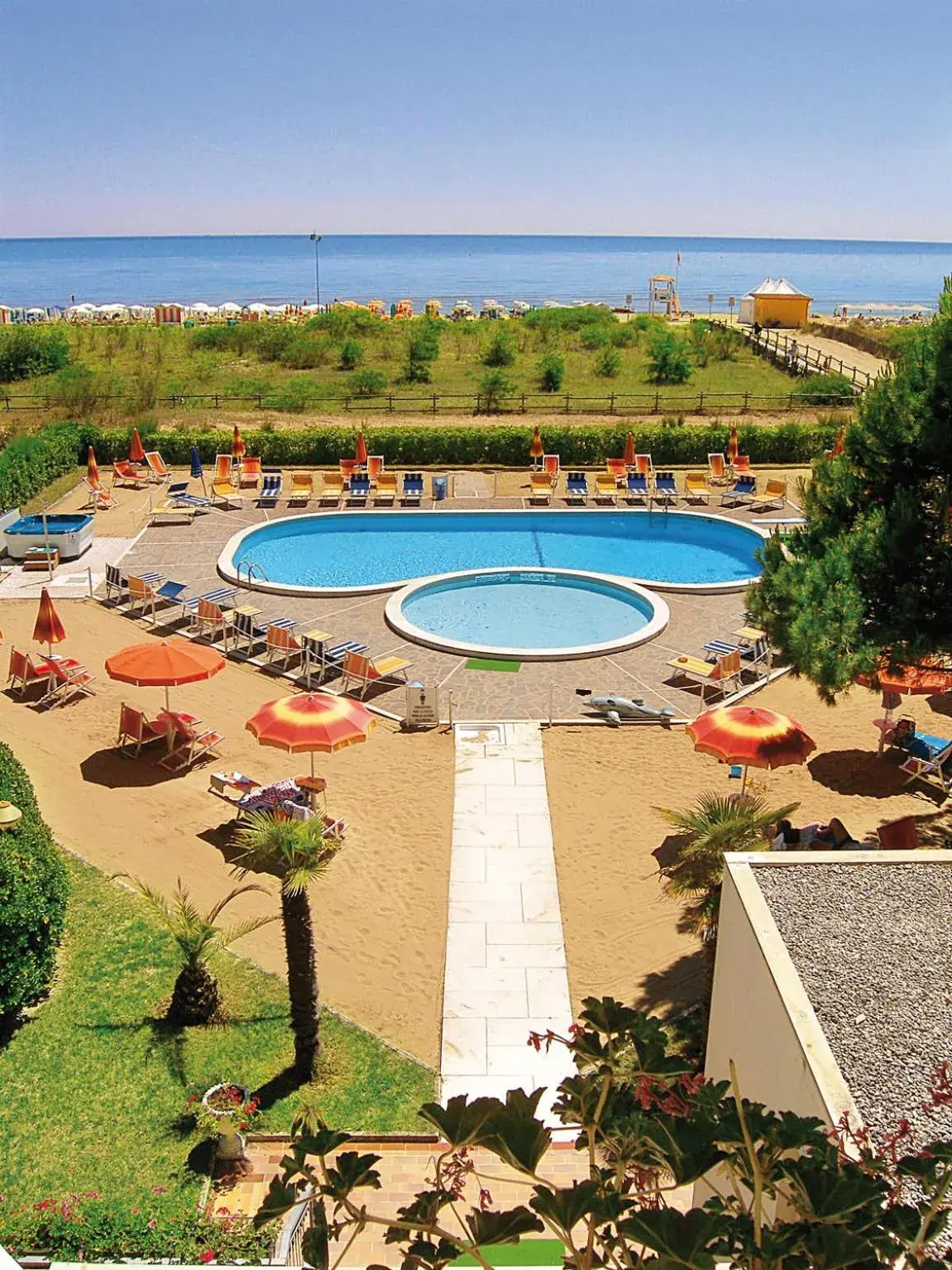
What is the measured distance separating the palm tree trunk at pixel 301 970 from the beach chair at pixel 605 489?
19.1 metres

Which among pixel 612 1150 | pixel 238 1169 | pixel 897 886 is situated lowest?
pixel 238 1169

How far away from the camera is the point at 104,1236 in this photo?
665 cm

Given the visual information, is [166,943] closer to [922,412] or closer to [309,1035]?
[309,1035]

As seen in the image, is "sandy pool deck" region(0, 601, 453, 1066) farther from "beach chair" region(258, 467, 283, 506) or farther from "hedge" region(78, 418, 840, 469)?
"hedge" region(78, 418, 840, 469)

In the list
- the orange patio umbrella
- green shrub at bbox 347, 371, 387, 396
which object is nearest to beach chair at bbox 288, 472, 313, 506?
the orange patio umbrella

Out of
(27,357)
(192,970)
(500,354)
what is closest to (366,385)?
(500,354)

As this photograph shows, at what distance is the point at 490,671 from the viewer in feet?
57.0

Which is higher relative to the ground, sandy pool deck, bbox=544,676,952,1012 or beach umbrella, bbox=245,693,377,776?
beach umbrella, bbox=245,693,377,776

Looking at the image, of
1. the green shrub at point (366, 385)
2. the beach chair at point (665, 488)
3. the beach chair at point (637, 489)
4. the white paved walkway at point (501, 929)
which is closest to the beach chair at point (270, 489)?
the beach chair at point (637, 489)

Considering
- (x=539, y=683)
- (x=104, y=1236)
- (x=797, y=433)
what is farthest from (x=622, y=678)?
(x=797, y=433)

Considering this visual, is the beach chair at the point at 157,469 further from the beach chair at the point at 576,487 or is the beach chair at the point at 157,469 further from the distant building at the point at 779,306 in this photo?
the distant building at the point at 779,306

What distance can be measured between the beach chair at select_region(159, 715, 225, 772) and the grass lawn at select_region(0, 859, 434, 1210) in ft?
12.2

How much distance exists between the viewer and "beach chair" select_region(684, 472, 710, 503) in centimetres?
2686

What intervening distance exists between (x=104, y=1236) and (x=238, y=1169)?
155 centimetres
